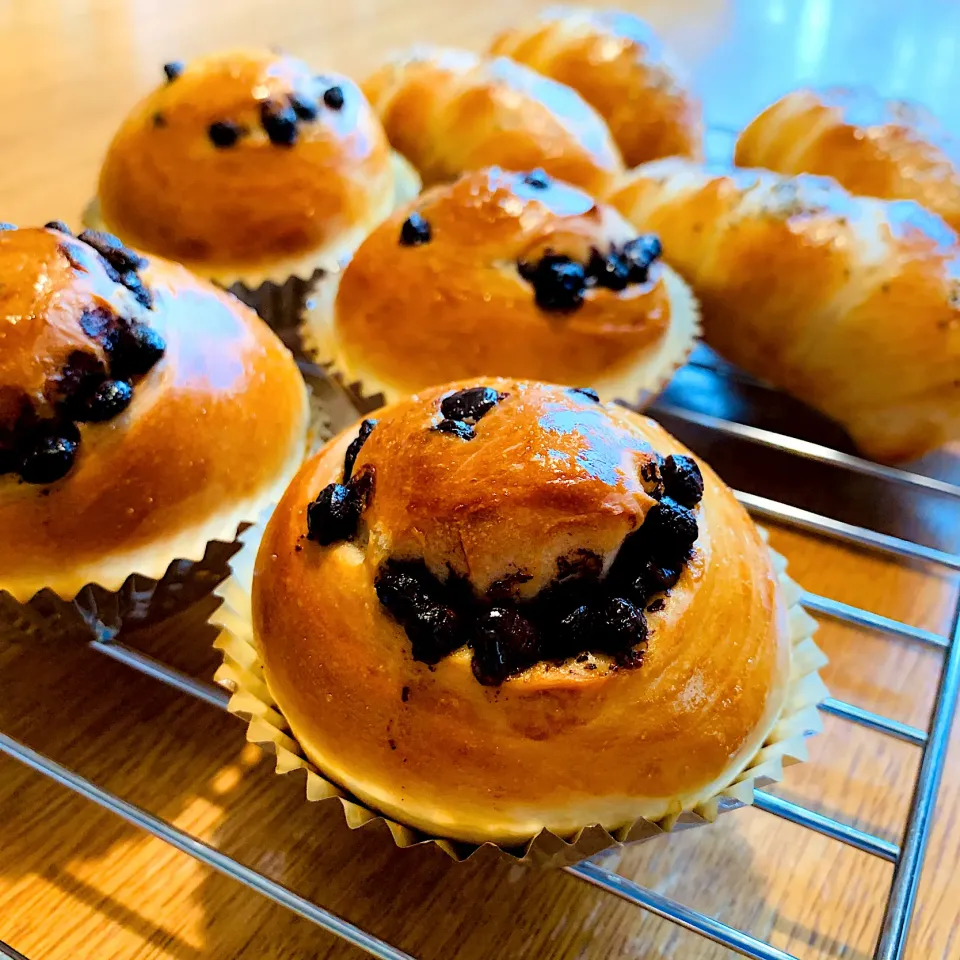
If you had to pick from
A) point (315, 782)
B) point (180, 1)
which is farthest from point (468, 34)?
point (315, 782)

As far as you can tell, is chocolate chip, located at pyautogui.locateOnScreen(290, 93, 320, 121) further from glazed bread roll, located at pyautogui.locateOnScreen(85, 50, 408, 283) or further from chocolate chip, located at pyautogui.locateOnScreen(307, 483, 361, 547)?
chocolate chip, located at pyautogui.locateOnScreen(307, 483, 361, 547)

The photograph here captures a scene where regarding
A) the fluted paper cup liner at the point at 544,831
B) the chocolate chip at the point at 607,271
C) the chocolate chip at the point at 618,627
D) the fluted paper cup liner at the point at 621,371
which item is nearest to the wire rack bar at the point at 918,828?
the fluted paper cup liner at the point at 544,831

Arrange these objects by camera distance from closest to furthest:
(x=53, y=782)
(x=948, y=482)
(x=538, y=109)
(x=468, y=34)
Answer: (x=53, y=782) → (x=948, y=482) → (x=538, y=109) → (x=468, y=34)

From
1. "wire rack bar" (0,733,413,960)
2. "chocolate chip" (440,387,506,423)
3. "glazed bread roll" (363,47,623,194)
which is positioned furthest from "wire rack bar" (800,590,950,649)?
"glazed bread roll" (363,47,623,194)

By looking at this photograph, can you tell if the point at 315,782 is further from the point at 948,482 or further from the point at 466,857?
the point at 948,482

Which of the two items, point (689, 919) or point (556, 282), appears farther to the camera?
point (556, 282)

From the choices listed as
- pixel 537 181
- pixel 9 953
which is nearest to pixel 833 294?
pixel 537 181

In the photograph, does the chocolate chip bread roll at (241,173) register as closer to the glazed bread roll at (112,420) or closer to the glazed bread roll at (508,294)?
the glazed bread roll at (508,294)

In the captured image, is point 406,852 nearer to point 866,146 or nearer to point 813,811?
point 813,811
